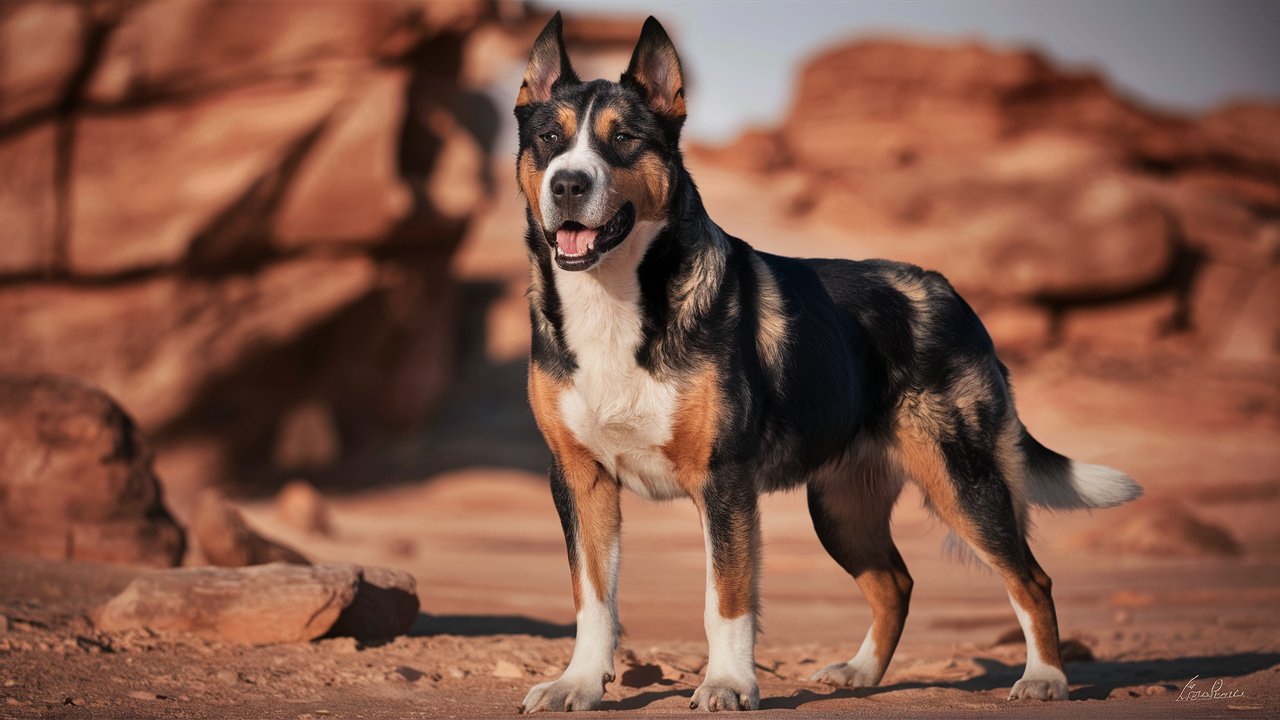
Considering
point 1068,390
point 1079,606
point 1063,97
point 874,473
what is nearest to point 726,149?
point 1063,97

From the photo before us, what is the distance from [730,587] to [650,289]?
45.2 inches

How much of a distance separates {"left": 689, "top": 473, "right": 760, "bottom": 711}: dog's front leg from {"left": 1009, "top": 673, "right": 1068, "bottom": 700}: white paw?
1.26 m

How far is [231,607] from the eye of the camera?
5.75 metres

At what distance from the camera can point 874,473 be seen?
5.77 meters

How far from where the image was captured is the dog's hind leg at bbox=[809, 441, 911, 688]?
5766mm

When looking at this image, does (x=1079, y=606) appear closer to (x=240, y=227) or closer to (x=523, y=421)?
(x=240, y=227)

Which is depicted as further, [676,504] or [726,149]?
[726,149]

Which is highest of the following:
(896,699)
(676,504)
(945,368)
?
(945,368)

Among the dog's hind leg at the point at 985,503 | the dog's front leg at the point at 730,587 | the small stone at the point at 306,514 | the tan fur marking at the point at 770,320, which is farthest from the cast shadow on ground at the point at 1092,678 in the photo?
the small stone at the point at 306,514

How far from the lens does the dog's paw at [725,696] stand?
440 centimetres

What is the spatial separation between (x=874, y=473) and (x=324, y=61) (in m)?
13.5

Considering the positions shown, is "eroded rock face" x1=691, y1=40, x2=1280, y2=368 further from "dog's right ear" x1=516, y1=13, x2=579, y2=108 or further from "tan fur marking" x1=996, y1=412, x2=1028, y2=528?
"dog's right ear" x1=516, y1=13, x2=579, y2=108

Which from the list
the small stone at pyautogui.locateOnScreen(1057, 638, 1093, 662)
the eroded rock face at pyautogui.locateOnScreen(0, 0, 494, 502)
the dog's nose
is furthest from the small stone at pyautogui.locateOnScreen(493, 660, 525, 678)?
the eroded rock face at pyautogui.locateOnScreen(0, 0, 494, 502)

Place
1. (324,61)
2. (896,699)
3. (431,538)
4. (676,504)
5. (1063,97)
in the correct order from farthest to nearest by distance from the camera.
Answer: (1063,97)
(676,504)
(324,61)
(431,538)
(896,699)
